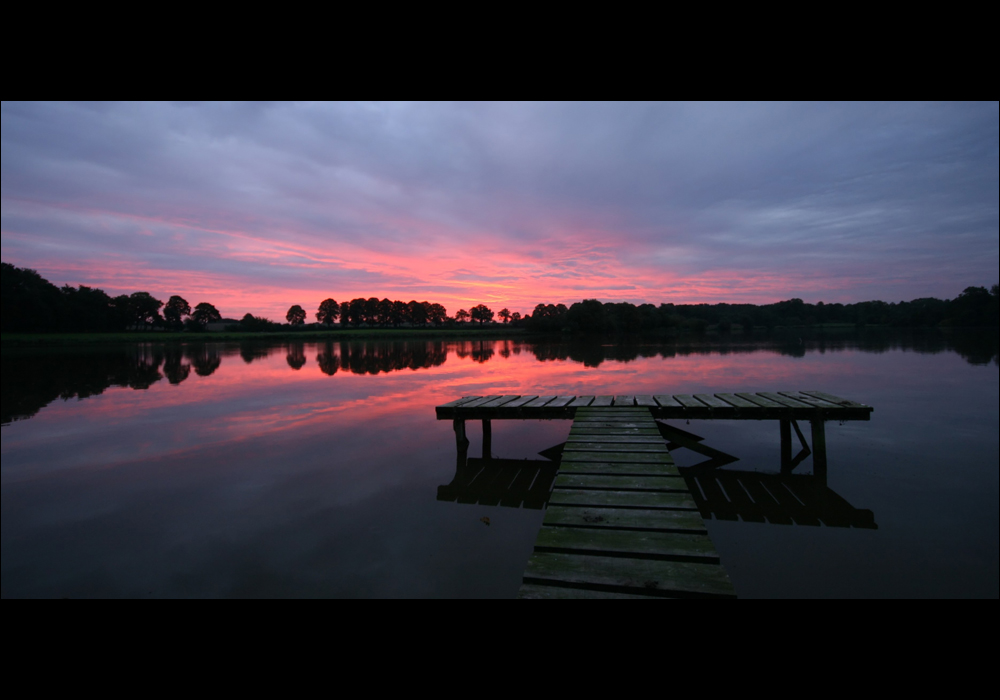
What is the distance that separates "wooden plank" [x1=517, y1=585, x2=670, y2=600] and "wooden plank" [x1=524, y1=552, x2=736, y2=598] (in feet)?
0.15

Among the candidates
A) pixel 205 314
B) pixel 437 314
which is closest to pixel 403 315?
pixel 437 314

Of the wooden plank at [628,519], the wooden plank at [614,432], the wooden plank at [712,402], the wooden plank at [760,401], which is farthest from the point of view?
the wooden plank at [712,402]

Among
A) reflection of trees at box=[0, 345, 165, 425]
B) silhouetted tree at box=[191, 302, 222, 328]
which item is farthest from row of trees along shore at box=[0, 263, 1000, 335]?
reflection of trees at box=[0, 345, 165, 425]

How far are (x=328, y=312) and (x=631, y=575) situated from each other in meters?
144

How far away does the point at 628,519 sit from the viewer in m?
4.07

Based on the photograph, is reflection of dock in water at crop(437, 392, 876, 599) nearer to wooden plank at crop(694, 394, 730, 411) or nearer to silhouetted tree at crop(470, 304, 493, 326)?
wooden plank at crop(694, 394, 730, 411)

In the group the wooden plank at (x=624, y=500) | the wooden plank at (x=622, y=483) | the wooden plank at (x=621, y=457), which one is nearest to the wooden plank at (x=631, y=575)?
the wooden plank at (x=624, y=500)

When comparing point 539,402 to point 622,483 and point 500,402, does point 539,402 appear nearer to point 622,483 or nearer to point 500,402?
point 500,402

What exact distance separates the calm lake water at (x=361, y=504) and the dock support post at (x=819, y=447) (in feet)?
0.70

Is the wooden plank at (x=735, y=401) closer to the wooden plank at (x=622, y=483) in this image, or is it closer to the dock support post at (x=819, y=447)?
the dock support post at (x=819, y=447)

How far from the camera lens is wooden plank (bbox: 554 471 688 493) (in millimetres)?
4891

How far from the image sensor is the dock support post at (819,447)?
8383 millimetres
